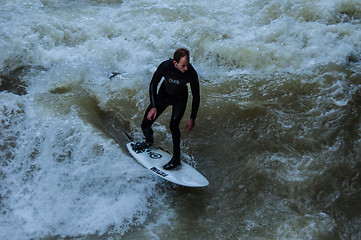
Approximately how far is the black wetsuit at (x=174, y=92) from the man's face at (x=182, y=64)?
11cm

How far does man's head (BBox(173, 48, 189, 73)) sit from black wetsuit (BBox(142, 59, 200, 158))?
15 cm

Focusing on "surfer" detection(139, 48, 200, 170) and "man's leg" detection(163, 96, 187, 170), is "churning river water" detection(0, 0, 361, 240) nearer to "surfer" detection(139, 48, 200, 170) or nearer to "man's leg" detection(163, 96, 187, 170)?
"man's leg" detection(163, 96, 187, 170)

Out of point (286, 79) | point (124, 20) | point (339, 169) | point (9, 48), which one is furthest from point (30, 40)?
point (339, 169)

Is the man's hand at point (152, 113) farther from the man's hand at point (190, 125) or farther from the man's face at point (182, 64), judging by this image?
the man's face at point (182, 64)

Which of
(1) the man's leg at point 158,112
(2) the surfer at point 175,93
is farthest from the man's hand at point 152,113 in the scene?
(1) the man's leg at point 158,112

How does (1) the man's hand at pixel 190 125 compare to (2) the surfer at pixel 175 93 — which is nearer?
(2) the surfer at pixel 175 93

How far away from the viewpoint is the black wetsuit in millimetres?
3762

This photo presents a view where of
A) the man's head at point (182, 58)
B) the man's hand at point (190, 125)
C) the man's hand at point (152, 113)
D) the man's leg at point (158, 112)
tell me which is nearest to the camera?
the man's head at point (182, 58)

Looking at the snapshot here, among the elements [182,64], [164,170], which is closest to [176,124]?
[164,170]

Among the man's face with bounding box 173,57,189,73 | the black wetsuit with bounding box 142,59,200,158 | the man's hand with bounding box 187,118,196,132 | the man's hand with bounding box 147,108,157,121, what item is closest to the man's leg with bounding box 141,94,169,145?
the black wetsuit with bounding box 142,59,200,158

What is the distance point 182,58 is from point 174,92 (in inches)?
21.9

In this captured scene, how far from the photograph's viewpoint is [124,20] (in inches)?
294

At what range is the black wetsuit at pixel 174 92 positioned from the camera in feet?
12.3

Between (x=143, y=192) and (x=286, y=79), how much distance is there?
117 inches
